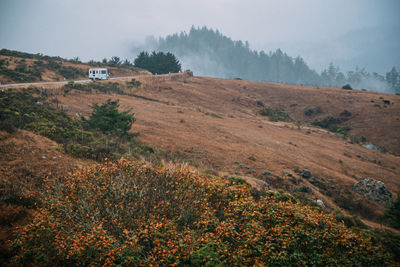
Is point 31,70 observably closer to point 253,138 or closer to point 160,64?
point 160,64

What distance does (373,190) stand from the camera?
14539 millimetres

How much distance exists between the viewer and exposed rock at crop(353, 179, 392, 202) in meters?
14.3

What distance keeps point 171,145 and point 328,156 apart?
607 inches

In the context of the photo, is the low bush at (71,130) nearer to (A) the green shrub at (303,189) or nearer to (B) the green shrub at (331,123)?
(A) the green shrub at (303,189)

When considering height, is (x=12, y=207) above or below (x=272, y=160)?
above

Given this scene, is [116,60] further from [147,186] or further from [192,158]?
[147,186]

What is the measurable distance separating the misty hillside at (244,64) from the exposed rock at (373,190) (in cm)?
15708

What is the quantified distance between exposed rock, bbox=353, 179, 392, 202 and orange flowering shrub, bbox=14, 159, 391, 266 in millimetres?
11853

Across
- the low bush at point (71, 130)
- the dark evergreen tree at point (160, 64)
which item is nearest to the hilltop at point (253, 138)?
the low bush at point (71, 130)

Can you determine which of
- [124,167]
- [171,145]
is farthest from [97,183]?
[171,145]

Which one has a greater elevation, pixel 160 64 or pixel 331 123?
pixel 160 64

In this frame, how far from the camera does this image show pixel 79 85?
1188 inches

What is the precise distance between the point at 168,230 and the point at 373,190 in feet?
51.5

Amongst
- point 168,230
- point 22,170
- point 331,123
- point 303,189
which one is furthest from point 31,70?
point 331,123
